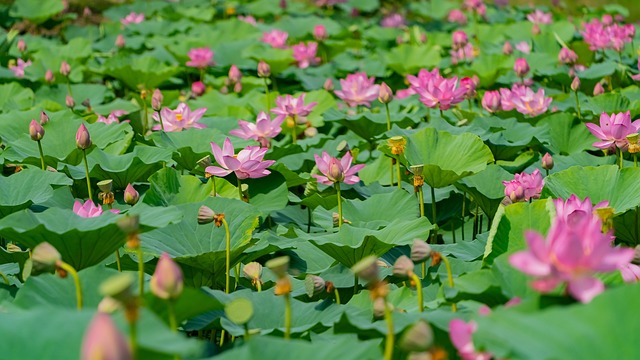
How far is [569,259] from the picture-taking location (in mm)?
940

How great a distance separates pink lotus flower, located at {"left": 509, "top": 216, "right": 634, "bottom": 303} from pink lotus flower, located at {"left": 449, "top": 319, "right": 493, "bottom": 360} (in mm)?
102

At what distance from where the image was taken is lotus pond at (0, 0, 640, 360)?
96 centimetres

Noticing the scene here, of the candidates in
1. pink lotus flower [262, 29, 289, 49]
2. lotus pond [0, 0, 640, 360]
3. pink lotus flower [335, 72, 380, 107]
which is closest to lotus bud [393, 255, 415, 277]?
lotus pond [0, 0, 640, 360]

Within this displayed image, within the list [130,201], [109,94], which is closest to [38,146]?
[130,201]

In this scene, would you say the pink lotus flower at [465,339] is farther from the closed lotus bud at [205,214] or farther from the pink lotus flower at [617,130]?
the pink lotus flower at [617,130]

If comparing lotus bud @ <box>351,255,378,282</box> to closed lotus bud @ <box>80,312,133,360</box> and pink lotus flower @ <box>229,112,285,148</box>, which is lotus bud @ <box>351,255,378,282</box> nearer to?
closed lotus bud @ <box>80,312,133,360</box>

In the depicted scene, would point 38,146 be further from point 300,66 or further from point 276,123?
point 300,66

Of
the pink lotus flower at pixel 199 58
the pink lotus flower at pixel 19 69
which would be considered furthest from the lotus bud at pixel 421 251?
the pink lotus flower at pixel 19 69

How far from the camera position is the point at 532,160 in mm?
2357

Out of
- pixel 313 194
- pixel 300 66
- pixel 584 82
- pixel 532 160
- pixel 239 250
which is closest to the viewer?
pixel 239 250

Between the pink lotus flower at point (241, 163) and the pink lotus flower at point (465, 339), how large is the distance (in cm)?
105

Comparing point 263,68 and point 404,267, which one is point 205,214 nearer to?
point 404,267

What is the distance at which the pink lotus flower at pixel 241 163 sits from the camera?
1990 mm

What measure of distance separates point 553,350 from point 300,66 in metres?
3.15
